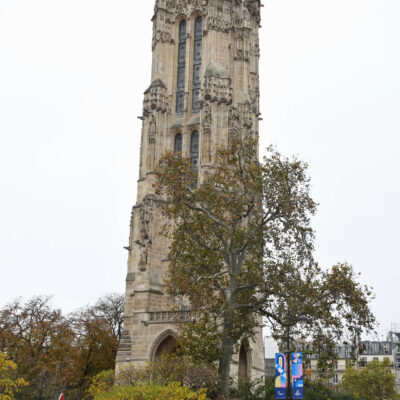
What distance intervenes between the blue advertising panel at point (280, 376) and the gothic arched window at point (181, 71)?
71.1ft

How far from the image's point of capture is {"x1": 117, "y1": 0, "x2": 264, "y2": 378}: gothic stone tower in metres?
29.2

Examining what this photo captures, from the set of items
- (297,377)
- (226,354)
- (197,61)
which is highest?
(197,61)

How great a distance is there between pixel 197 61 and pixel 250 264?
1922 cm

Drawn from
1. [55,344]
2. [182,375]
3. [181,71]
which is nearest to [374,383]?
[55,344]

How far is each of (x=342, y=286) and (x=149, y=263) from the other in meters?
14.1

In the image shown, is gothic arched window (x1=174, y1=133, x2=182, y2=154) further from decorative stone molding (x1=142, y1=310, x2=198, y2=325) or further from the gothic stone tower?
decorative stone molding (x1=142, y1=310, x2=198, y2=325)

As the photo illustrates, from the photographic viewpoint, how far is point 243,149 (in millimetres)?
20531

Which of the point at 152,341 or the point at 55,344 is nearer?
the point at 152,341

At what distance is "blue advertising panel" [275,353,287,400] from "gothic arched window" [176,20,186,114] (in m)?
21.7

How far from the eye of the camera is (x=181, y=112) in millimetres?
34312

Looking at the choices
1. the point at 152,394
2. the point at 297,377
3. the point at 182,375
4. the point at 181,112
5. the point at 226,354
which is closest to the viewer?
the point at 152,394

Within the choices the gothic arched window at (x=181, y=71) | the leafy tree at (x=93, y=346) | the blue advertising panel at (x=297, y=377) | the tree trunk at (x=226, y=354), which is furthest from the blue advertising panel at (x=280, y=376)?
the leafy tree at (x=93, y=346)

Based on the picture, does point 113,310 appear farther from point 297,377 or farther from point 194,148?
point 297,377

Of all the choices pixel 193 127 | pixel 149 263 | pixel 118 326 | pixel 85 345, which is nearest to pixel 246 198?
pixel 149 263
